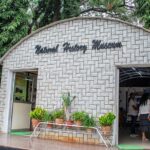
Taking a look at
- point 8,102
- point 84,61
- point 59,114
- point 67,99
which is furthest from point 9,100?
point 84,61

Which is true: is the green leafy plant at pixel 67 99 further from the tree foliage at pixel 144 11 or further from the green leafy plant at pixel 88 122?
the tree foliage at pixel 144 11

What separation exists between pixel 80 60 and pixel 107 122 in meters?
2.41

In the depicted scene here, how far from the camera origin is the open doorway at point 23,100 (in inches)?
490

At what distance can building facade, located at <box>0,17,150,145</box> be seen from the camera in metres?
9.88

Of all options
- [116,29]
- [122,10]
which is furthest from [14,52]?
[122,10]

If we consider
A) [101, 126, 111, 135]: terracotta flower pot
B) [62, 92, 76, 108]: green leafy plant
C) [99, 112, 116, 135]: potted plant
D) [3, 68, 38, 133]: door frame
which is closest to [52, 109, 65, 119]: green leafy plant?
[62, 92, 76, 108]: green leafy plant

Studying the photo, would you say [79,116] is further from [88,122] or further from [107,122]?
[107,122]

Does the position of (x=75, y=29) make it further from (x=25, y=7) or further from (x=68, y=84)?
(x=25, y=7)

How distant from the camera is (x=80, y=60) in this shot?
34.9ft

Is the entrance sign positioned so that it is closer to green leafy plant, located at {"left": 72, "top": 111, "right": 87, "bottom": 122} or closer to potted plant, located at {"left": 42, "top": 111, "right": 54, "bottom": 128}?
green leafy plant, located at {"left": 72, "top": 111, "right": 87, "bottom": 122}

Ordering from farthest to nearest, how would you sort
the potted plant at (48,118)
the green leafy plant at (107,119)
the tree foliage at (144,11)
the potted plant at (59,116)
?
the tree foliage at (144,11), the potted plant at (48,118), the potted plant at (59,116), the green leafy plant at (107,119)

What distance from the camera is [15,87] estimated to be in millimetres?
12461

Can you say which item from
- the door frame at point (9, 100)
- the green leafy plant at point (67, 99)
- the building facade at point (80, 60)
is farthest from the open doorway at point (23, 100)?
the green leafy plant at point (67, 99)

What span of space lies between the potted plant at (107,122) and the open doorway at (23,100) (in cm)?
426
